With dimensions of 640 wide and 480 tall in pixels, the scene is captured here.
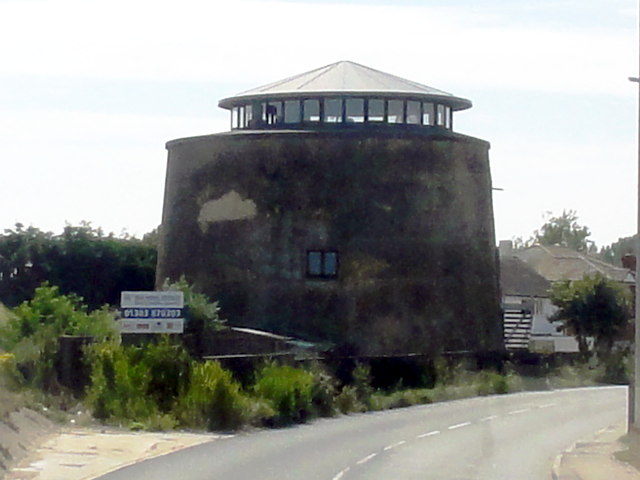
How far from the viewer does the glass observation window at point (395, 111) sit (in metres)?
55.4

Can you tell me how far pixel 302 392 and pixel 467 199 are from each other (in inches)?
991

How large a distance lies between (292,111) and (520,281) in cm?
4086

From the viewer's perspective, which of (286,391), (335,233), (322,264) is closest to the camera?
(286,391)

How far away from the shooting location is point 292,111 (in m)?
55.4

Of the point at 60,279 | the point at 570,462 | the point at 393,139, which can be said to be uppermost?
the point at 393,139

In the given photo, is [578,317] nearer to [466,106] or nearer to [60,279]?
[466,106]

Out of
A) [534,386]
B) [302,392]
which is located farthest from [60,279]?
[302,392]

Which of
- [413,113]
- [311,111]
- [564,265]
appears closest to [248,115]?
[311,111]

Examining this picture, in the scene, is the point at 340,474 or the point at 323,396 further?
the point at 323,396

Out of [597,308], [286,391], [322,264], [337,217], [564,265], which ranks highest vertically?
[564,265]

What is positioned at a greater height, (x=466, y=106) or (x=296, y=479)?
(x=466, y=106)

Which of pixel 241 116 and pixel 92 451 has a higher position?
pixel 241 116

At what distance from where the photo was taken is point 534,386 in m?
50.4

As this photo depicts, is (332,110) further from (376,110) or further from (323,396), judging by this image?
(323,396)
